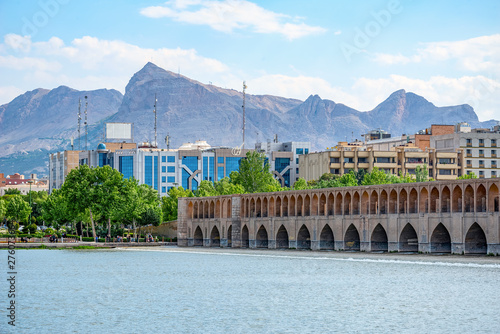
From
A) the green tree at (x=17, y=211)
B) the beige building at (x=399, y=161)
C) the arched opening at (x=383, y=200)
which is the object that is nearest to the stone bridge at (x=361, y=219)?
the arched opening at (x=383, y=200)

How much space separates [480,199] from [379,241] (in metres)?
15.6

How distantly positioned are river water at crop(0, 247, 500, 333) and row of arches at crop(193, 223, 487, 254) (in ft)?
11.2

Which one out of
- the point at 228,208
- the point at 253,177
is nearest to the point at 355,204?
the point at 228,208

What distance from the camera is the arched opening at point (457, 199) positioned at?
3086 inches

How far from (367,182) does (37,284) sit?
3043 inches

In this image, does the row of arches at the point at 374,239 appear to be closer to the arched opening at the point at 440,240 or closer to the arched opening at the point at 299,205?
the arched opening at the point at 440,240

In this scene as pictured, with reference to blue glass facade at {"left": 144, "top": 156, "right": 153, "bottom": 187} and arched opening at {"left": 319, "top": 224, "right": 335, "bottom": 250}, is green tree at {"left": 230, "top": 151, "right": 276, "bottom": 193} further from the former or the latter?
blue glass facade at {"left": 144, "top": 156, "right": 153, "bottom": 187}

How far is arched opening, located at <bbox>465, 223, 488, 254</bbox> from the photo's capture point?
74875 millimetres

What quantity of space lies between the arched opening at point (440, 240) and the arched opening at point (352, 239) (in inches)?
526

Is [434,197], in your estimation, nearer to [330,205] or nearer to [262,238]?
[330,205]

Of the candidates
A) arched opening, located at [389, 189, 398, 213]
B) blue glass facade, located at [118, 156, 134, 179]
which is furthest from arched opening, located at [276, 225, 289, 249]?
blue glass facade, located at [118, 156, 134, 179]

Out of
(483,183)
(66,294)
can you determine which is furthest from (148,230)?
(66,294)

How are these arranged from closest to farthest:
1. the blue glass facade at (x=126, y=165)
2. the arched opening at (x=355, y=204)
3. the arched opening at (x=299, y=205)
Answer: the arched opening at (x=355, y=204) → the arched opening at (x=299, y=205) → the blue glass facade at (x=126, y=165)

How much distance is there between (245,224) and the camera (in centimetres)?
11244
